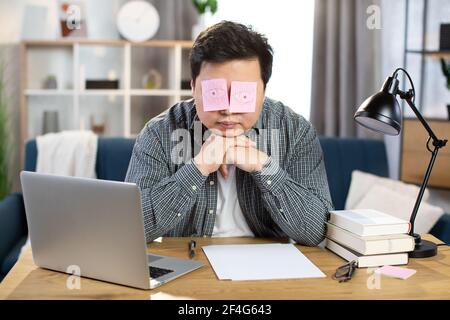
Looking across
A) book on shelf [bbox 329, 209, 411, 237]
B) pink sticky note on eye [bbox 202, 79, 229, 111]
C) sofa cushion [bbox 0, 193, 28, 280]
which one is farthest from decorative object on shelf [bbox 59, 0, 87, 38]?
book on shelf [bbox 329, 209, 411, 237]

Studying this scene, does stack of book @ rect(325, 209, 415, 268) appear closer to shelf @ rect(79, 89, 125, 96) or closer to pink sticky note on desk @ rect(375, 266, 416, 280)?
pink sticky note on desk @ rect(375, 266, 416, 280)

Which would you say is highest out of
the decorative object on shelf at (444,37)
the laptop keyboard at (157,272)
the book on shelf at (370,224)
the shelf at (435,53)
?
the decorative object on shelf at (444,37)

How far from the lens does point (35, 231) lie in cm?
132

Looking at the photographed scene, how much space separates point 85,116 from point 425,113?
6.91 feet

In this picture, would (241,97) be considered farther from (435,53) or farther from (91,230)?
(435,53)

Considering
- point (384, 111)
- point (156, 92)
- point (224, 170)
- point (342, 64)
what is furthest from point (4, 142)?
point (384, 111)

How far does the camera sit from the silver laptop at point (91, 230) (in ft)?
3.79

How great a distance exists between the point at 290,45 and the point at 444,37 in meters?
1.04

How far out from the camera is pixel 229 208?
5.91 feet

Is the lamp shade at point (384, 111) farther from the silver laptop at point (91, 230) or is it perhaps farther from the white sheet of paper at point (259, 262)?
the silver laptop at point (91, 230)

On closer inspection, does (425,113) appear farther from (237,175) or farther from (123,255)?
(123,255)

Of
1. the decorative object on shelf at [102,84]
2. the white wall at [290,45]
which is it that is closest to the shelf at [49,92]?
the decorative object on shelf at [102,84]

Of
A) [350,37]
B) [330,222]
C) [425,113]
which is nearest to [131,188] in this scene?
[330,222]

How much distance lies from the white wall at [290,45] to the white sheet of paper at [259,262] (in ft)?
6.96
